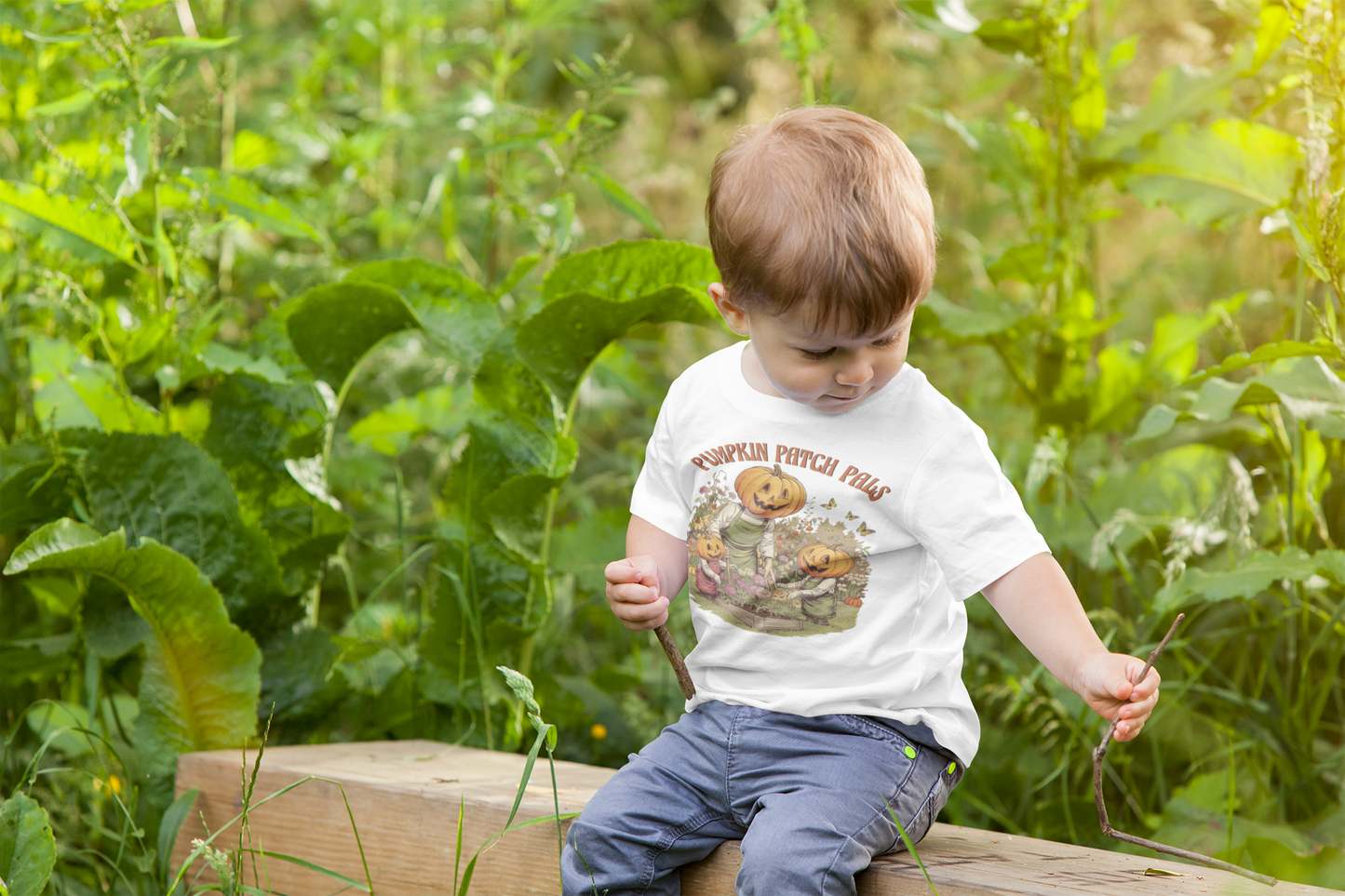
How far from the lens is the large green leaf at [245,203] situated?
1.78m

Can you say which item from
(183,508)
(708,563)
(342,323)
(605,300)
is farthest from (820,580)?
(183,508)

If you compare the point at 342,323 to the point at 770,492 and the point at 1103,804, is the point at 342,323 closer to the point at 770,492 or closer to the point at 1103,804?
the point at 770,492

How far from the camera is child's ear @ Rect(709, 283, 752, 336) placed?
1236mm

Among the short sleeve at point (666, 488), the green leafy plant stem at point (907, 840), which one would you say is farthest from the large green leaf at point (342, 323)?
the green leafy plant stem at point (907, 840)

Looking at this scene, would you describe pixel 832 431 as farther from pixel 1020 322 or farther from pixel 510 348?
pixel 1020 322

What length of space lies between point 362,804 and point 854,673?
72 cm

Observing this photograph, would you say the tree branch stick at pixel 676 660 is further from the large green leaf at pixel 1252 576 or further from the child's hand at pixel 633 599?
the large green leaf at pixel 1252 576

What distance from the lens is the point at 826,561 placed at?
1268mm

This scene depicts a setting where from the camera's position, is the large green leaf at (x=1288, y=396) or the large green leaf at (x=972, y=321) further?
the large green leaf at (x=972, y=321)

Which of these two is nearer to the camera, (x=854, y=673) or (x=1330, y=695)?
(x=854, y=673)

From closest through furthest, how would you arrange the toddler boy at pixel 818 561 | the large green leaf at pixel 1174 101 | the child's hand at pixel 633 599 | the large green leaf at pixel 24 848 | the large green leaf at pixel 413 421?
the toddler boy at pixel 818 561, the child's hand at pixel 633 599, the large green leaf at pixel 24 848, the large green leaf at pixel 1174 101, the large green leaf at pixel 413 421

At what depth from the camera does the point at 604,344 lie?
5.69ft

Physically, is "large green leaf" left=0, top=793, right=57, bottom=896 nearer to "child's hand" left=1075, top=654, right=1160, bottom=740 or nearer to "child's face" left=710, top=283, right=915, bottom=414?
"child's face" left=710, top=283, right=915, bottom=414

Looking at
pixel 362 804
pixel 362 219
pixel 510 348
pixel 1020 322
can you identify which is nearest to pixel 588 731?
pixel 362 804
